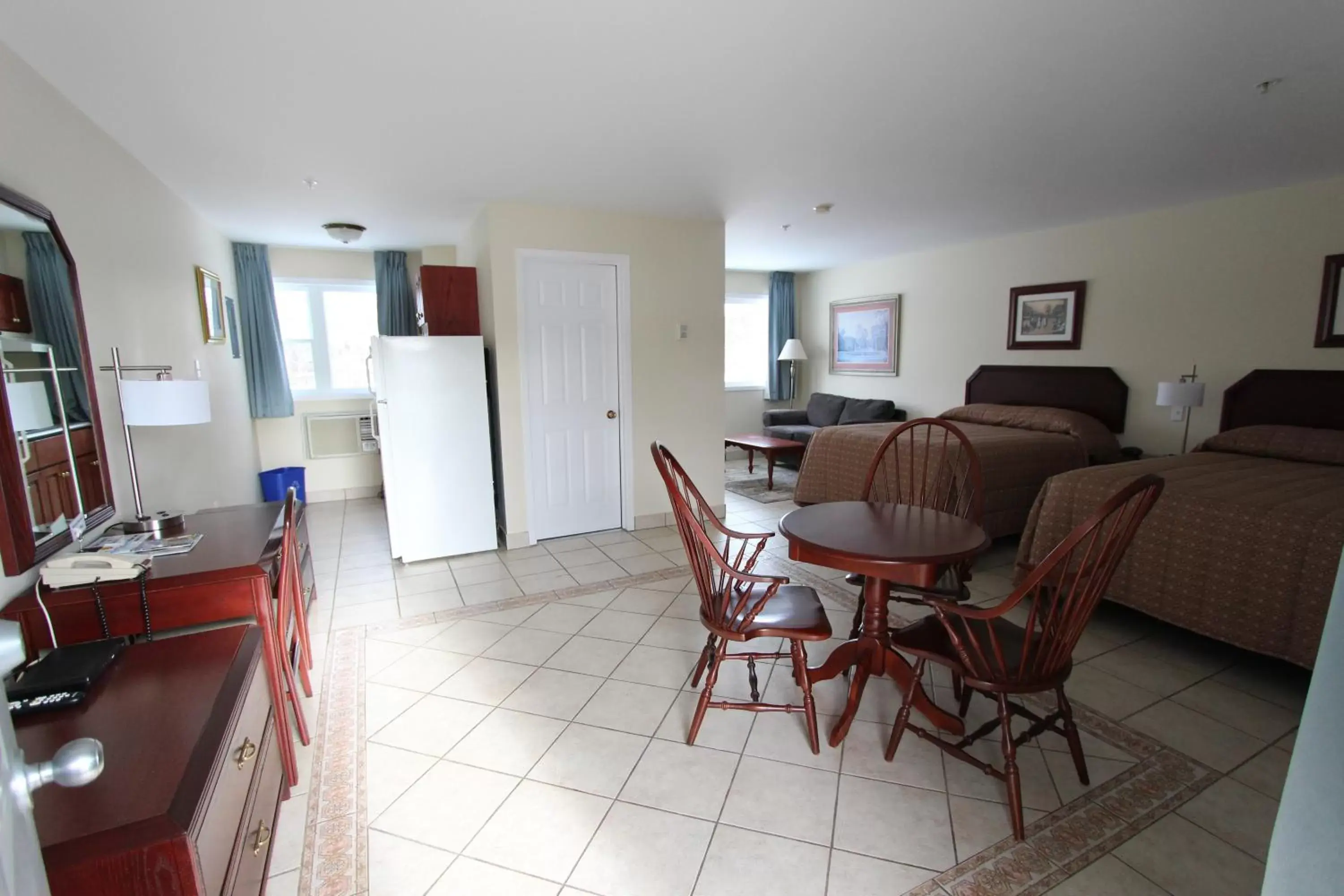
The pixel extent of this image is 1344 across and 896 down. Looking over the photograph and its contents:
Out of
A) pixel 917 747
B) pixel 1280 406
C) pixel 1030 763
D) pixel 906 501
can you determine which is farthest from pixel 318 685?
pixel 1280 406

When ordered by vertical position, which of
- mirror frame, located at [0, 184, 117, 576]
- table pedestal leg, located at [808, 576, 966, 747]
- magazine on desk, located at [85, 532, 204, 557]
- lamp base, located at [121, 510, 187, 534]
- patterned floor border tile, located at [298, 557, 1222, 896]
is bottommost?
patterned floor border tile, located at [298, 557, 1222, 896]

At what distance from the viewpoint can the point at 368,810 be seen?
1782mm

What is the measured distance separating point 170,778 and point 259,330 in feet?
16.9

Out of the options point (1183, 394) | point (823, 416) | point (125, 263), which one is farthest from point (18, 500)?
point (823, 416)

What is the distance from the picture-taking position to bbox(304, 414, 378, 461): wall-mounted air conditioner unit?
5523 mm

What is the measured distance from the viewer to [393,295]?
5500mm

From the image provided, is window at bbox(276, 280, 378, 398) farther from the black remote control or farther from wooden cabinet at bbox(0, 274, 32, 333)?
the black remote control

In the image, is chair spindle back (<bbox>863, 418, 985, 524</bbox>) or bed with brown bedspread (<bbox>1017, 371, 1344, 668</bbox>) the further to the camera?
chair spindle back (<bbox>863, 418, 985, 524</bbox>)

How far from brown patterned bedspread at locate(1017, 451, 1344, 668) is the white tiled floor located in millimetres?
249

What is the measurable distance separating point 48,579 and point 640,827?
5.70 feet

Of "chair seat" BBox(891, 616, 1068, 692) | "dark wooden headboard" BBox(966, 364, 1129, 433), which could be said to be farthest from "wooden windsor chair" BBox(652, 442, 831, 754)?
"dark wooden headboard" BBox(966, 364, 1129, 433)

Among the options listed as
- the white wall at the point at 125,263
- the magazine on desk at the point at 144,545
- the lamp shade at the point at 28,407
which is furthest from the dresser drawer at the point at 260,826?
the lamp shade at the point at 28,407

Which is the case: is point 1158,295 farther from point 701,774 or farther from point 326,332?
point 326,332

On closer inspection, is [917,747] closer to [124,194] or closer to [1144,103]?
[1144,103]
